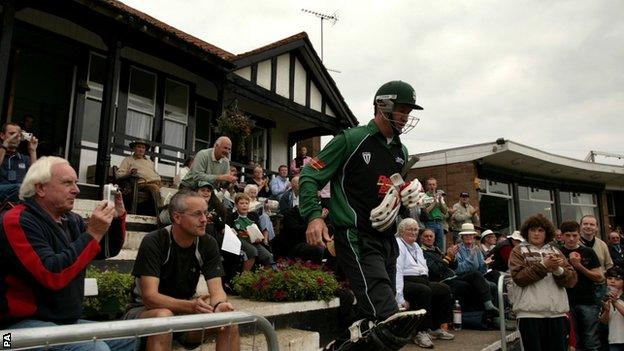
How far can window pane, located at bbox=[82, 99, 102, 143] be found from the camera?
998 cm

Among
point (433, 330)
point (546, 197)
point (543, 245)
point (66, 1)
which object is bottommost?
point (433, 330)

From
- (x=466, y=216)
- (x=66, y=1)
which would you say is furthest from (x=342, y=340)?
(x=466, y=216)

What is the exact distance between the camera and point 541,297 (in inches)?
184

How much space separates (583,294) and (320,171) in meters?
4.93

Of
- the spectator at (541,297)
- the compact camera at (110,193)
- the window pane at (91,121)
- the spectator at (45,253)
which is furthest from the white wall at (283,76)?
the spectator at (45,253)

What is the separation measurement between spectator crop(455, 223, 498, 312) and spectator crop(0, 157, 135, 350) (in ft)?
20.6


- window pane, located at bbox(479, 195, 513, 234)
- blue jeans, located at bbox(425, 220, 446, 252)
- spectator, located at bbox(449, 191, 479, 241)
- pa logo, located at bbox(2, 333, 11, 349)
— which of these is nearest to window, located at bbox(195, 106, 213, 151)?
blue jeans, located at bbox(425, 220, 446, 252)

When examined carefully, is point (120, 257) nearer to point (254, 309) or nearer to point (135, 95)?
point (254, 309)

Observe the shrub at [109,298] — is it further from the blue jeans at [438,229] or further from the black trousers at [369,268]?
the blue jeans at [438,229]

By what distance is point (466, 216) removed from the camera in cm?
1134

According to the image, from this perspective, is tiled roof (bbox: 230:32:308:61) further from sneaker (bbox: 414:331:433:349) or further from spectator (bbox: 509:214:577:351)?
spectator (bbox: 509:214:577:351)

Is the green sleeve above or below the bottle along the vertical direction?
above

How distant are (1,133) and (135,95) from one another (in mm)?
5062

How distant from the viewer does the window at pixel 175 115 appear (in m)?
11.7
